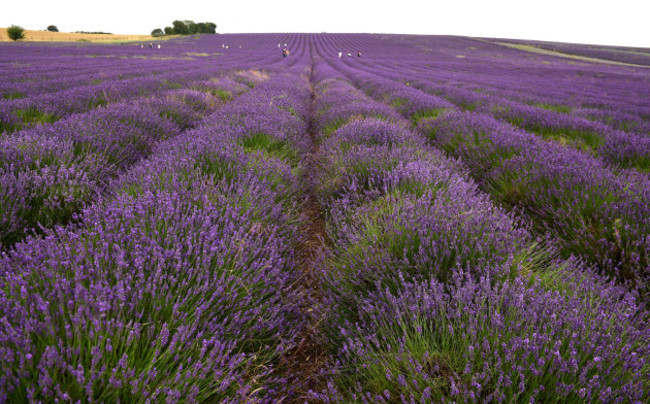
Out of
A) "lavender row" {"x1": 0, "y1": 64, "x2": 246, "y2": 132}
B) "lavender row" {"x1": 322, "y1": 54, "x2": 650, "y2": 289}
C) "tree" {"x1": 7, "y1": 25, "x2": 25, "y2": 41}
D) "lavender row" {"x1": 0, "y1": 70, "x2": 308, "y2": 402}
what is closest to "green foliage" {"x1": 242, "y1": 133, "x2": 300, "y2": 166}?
"lavender row" {"x1": 0, "y1": 70, "x2": 308, "y2": 402}

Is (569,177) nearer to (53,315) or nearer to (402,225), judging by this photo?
(402,225)

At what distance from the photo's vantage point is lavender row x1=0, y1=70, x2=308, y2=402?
962 mm

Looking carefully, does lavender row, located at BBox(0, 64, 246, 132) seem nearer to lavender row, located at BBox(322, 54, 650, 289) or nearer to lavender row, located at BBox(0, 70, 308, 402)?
lavender row, located at BBox(0, 70, 308, 402)

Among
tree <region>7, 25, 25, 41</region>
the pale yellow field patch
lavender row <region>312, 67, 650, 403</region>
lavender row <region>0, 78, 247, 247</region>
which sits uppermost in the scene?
the pale yellow field patch

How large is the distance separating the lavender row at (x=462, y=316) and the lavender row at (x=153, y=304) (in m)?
0.33

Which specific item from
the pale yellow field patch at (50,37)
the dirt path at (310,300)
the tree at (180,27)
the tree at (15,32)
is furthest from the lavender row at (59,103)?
the tree at (180,27)

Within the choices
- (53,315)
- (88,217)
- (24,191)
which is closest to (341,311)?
(53,315)

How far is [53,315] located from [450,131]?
4974 mm

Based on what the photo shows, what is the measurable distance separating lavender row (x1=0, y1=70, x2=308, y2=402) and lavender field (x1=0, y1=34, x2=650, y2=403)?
0.01 meters

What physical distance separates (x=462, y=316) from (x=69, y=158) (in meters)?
3.19

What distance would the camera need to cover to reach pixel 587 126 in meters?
5.64

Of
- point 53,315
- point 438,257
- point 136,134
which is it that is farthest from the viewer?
point 136,134

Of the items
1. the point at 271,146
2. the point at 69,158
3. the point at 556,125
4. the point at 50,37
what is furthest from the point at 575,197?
the point at 50,37

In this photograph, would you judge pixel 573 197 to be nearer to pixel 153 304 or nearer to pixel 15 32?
pixel 153 304
